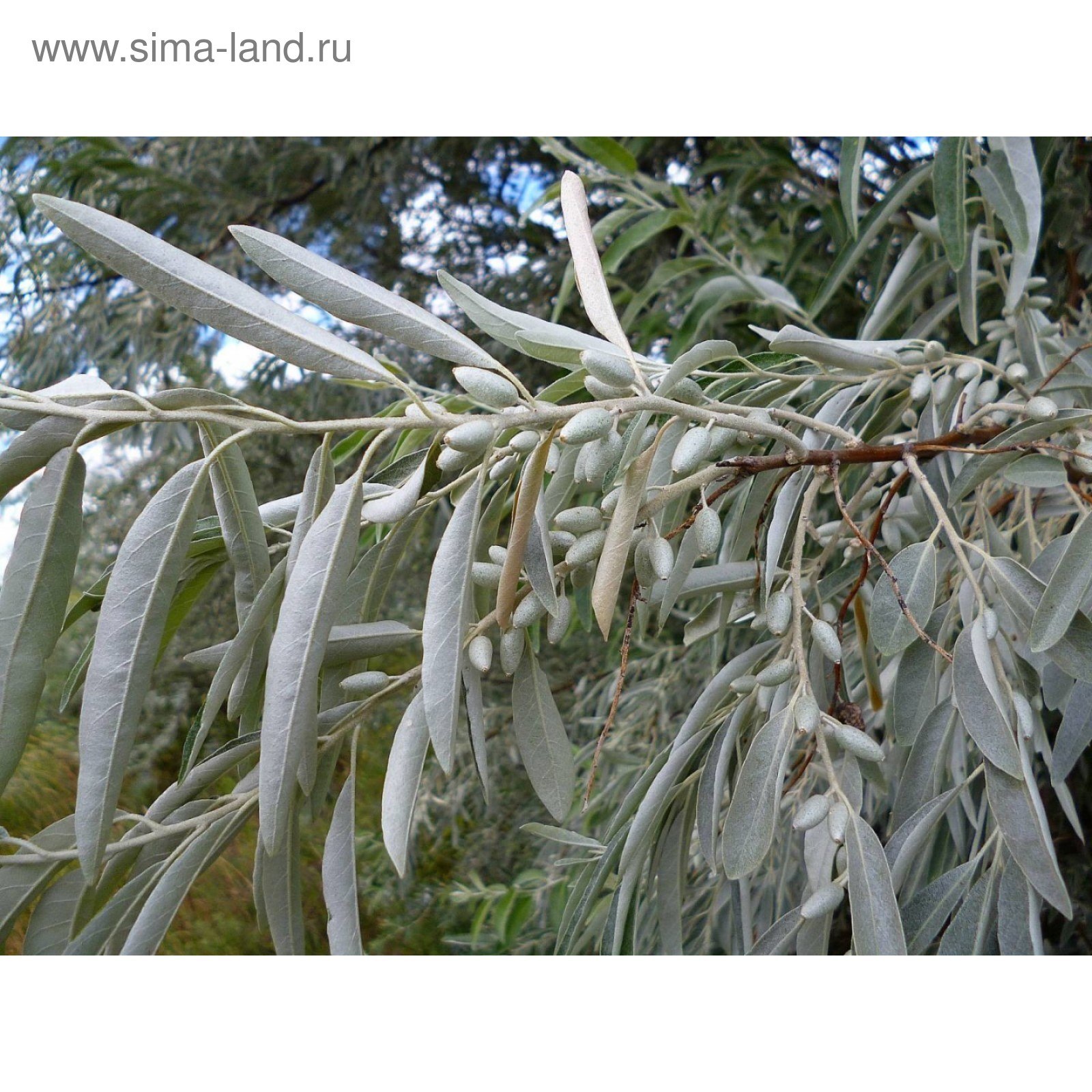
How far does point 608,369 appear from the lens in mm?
338

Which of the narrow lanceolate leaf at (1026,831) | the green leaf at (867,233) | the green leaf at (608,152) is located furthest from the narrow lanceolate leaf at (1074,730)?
the green leaf at (608,152)

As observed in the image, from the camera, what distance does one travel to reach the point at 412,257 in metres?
2.09

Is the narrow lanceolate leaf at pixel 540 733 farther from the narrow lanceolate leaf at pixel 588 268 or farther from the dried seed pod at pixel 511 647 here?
the narrow lanceolate leaf at pixel 588 268

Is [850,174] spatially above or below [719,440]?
above

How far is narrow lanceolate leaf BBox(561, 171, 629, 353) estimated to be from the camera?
0.39 metres

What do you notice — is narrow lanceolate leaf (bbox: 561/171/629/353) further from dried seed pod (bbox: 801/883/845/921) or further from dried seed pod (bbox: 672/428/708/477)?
dried seed pod (bbox: 801/883/845/921)

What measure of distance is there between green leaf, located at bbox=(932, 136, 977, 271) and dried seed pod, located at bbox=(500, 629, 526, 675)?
47 cm

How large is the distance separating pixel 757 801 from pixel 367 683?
0.18m

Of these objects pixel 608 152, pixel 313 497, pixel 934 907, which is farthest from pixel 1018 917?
pixel 608 152

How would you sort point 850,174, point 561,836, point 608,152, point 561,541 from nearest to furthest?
1. point 561,541
2. point 561,836
3. point 850,174
4. point 608,152

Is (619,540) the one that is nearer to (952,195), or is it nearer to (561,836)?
(561,836)
